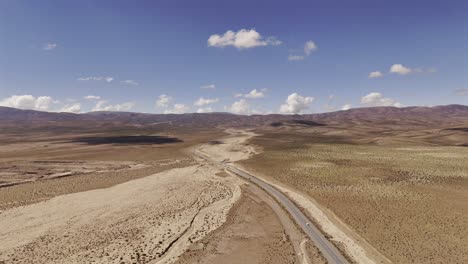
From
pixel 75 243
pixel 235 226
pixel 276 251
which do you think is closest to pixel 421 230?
pixel 276 251

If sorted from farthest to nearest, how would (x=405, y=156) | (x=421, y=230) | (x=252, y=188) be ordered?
(x=405, y=156), (x=252, y=188), (x=421, y=230)

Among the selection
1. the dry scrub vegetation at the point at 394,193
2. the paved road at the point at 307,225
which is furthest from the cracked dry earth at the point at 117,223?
the dry scrub vegetation at the point at 394,193

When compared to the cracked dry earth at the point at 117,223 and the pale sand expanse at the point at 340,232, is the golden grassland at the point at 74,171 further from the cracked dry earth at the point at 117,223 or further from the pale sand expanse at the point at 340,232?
the pale sand expanse at the point at 340,232

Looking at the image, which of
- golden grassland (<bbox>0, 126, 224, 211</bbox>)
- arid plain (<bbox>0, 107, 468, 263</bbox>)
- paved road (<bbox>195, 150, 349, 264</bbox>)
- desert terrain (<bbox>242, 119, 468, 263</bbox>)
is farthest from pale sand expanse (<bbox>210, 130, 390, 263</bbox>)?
golden grassland (<bbox>0, 126, 224, 211</bbox>)

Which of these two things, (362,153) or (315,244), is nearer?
(315,244)

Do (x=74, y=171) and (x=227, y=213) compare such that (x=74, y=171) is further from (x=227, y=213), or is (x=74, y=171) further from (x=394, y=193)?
(x=394, y=193)

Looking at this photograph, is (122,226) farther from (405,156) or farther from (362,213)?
(405,156)
